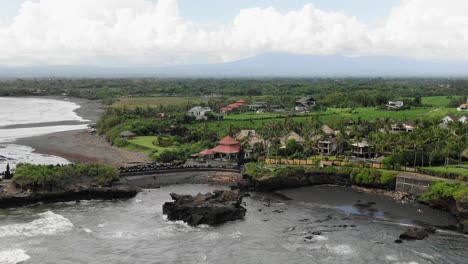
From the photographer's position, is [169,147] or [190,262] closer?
[190,262]

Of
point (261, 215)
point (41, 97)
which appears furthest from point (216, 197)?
point (41, 97)

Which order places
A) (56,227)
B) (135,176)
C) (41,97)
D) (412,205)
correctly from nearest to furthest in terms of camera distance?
(56,227), (412,205), (135,176), (41,97)

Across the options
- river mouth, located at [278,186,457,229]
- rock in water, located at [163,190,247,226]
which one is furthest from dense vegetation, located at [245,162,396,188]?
rock in water, located at [163,190,247,226]

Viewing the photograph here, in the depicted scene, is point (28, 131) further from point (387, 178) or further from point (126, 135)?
point (387, 178)

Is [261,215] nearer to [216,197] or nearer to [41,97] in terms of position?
[216,197]

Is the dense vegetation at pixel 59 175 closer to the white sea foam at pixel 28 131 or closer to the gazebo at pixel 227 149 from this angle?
the gazebo at pixel 227 149

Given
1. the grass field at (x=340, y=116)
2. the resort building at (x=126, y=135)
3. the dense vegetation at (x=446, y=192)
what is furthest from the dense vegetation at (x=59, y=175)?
the grass field at (x=340, y=116)

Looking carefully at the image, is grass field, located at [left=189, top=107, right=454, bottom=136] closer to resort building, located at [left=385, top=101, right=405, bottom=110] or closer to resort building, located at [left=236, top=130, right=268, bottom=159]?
resort building, located at [left=385, top=101, right=405, bottom=110]
